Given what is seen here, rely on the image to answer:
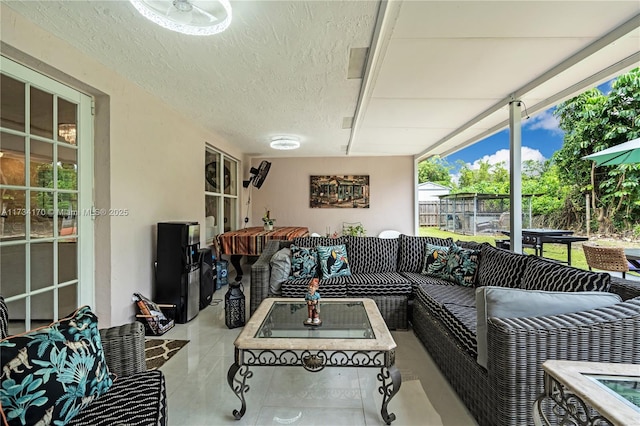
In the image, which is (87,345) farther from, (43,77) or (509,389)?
(43,77)

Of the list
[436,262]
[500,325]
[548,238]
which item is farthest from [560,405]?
[548,238]

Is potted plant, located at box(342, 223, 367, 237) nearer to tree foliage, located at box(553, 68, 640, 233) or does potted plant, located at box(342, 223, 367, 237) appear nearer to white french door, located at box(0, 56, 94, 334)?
tree foliage, located at box(553, 68, 640, 233)

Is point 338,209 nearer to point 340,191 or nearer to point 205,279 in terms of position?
point 340,191

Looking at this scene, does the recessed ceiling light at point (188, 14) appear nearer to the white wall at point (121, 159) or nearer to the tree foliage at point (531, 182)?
the white wall at point (121, 159)

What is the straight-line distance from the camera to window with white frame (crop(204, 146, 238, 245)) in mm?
4703

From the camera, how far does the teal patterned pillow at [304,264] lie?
10.2ft

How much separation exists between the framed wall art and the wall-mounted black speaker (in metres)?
3.45

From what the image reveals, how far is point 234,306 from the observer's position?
9.45 feet

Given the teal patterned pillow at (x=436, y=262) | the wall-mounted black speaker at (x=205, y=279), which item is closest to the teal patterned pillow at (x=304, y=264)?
the wall-mounted black speaker at (x=205, y=279)

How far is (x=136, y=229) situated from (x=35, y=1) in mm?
1856

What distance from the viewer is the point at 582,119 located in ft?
17.6

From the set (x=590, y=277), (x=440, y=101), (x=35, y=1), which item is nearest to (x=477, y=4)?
(x=440, y=101)

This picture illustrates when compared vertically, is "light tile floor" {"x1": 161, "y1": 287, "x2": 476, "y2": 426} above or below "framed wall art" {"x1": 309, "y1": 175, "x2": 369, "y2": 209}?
below

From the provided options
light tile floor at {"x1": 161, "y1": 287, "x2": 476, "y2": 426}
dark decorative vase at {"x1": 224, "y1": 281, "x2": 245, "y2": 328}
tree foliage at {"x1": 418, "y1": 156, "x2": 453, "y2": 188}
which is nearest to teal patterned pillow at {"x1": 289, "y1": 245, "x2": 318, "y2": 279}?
dark decorative vase at {"x1": 224, "y1": 281, "x2": 245, "y2": 328}
